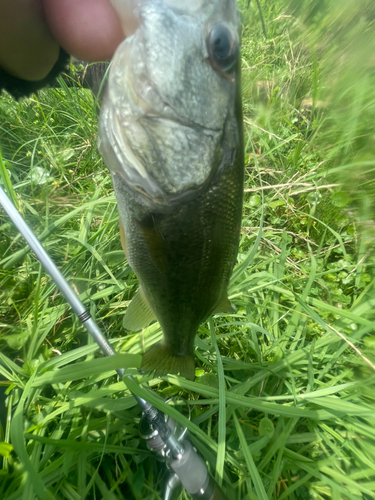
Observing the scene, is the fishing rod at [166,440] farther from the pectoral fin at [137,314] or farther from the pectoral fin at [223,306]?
the pectoral fin at [223,306]

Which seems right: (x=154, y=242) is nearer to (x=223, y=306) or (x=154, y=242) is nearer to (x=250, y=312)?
(x=223, y=306)

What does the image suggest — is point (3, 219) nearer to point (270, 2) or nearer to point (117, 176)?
point (117, 176)

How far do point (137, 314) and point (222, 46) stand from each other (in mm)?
910

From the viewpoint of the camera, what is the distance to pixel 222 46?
0.70 meters

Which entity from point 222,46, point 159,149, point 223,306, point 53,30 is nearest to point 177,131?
point 159,149

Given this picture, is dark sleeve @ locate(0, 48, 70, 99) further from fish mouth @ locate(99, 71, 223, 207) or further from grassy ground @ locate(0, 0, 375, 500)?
fish mouth @ locate(99, 71, 223, 207)

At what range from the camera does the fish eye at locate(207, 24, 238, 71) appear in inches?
27.1

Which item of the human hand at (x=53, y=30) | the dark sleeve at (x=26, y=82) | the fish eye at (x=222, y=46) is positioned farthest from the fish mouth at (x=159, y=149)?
the dark sleeve at (x=26, y=82)

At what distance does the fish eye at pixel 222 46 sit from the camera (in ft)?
2.26

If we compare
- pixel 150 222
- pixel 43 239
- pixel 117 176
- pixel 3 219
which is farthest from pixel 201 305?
pixel 3 219

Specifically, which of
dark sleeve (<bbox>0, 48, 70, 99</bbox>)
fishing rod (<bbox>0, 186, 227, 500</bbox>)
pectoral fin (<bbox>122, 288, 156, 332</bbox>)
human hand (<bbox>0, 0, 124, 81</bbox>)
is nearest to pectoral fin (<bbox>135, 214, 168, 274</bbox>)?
pectoral fin (<bbox>122, 288, 156, 332</bbox>)

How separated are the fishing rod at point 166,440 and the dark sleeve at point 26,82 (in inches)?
19.7

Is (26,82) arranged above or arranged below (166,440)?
above

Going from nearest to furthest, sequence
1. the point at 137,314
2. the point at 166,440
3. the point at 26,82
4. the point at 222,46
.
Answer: the point at 222,46, the point at 166,440, the point at 137,314, the point at 26,82
